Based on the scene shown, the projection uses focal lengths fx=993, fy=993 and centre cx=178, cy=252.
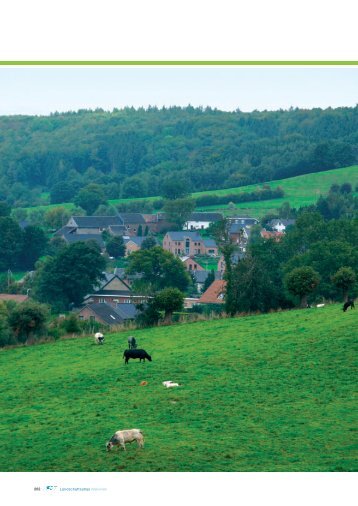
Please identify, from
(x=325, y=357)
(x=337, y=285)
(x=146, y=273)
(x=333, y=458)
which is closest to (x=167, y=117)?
(x=146, y=273)

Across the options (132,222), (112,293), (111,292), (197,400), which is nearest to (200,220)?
(132,222)

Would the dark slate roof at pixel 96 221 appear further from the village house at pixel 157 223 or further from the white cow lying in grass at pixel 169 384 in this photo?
the white cow lying in grass at pixel 169 384

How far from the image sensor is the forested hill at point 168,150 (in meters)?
90.6

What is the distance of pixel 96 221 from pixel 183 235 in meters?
17.6

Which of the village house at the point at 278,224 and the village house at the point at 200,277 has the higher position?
the village house at the point at 278,224

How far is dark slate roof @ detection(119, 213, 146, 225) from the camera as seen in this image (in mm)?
119625

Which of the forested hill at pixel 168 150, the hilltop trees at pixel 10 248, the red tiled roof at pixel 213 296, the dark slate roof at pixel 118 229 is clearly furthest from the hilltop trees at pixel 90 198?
the red tiled roof at pixel 213 296

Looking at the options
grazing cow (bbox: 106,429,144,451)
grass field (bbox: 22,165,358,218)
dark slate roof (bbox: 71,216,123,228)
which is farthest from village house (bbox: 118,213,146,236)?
grazing cow (bbox: 106,429,144,451)

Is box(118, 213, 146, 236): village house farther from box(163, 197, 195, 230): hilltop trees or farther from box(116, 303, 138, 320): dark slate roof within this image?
box(116, 303, 138, 320): dark slate roof

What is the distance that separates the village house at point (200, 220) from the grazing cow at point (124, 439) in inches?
3730

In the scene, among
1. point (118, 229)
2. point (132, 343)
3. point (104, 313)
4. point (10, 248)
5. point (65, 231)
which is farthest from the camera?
point (118, 229)

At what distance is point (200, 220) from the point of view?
11488 cm

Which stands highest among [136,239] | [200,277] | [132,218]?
[132,218]

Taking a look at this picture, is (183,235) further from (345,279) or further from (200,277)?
(345,279)
